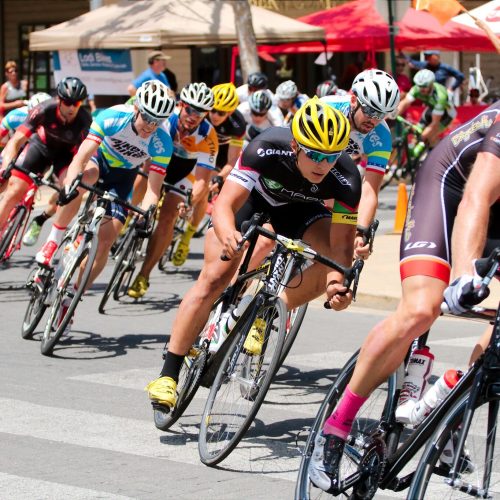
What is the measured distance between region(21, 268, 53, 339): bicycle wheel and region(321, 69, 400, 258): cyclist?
2.62 meters

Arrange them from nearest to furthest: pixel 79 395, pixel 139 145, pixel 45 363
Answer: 1. pixel 79 395
2. pixel 45 363
3. pixel 139 145

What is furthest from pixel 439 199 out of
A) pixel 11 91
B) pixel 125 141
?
pixel 11 91

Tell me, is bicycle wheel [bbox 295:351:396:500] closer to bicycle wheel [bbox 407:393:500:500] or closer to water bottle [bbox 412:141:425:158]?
bicycle wheel [bbox 407:393:500:500]

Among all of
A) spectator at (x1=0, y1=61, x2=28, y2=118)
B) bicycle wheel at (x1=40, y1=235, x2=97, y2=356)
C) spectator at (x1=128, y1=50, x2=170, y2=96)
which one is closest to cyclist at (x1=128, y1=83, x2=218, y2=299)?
bicycle wheel at (x1=40, y1=235, x2=97, y2=356)

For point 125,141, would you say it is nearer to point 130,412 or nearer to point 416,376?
point 130,412

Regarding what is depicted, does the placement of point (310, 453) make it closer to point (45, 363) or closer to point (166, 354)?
point (166, 354)

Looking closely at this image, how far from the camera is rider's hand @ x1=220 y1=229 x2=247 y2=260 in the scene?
6.39 meters

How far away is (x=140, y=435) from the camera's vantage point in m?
7.09

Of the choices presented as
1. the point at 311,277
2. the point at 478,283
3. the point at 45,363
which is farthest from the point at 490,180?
the point at 45,363

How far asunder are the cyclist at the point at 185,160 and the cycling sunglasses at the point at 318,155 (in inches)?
197

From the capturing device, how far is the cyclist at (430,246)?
4898 millimetres

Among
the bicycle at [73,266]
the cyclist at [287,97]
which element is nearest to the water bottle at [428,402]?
the bicycle at [73,266]

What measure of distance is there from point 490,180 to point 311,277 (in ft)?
8.72

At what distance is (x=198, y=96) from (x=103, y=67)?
47.1ft
